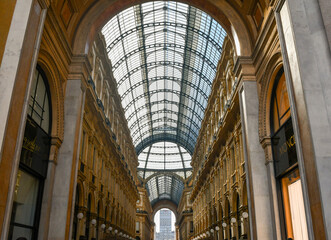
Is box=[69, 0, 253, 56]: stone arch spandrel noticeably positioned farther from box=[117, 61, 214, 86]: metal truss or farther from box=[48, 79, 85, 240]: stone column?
box=[117, 61, 214, 86]: metal truss

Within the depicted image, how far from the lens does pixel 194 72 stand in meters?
38.2

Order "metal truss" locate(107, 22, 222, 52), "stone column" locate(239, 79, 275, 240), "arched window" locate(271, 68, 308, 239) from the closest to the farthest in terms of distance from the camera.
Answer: "arched window" locate(271, 68, 308, 239) < "stone column" locate(239, 79, 275, 240) < "metal truss" locate(107, 22, 222, 52)

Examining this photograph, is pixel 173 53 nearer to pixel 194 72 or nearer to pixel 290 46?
pixel 194 72

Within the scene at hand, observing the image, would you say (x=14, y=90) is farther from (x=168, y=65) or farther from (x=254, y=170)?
(x=168, y=65)

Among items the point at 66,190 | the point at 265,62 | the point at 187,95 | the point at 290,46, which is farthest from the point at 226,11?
the point at 187,95

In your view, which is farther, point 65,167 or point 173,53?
Result: point 173,53

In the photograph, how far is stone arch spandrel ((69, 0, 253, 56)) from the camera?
15.2 m

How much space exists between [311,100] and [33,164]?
9.34 m

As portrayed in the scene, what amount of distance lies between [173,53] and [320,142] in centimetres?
3205

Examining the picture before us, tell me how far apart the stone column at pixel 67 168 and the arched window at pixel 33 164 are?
24.2 inches

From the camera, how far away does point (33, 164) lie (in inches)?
447

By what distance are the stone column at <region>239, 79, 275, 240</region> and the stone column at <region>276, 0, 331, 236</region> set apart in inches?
188

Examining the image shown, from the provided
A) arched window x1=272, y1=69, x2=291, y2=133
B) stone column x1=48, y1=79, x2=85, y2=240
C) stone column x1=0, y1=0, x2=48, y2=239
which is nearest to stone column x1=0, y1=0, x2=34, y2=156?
stone column x1=0, y1=0, x2=48, y2=239

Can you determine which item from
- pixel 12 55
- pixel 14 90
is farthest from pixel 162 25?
pixel 14 90
